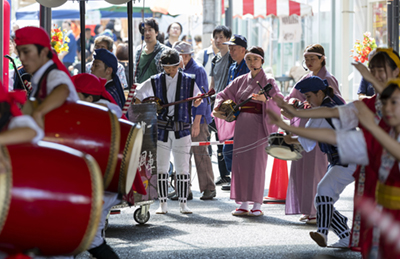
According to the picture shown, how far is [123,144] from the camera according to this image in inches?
141

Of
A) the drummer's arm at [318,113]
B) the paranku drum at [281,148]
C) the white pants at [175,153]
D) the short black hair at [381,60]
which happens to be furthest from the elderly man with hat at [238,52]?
the drummer's arm at [318,113]

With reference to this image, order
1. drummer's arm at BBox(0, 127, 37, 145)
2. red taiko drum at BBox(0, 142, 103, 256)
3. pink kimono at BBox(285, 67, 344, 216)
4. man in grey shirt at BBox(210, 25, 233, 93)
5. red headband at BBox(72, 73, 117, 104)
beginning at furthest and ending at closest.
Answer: man in grey shirt at BBox(210, 25, 233, 93)
pink kimono at BBox(285, 67, 344, 216)
red headband at BBox(72, 73, 117, 104)
drummer's arm at BBox(0, 127, 37, 145)
red taiko drum at BBox(0, 142, 103, 256)

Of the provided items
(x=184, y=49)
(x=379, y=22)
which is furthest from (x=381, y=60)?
(x=379, y=22)

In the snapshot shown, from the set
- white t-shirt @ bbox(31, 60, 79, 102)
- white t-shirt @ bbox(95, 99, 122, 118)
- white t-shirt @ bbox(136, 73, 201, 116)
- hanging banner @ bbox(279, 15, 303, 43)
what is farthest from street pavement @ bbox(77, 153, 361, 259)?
hanging banner @ bbox(279, 15, 303, 43)

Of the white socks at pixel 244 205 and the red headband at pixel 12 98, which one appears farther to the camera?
the white socks at pixel 244 205

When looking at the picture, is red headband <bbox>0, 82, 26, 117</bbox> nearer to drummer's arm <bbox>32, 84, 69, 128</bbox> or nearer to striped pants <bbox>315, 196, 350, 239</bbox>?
drummer's arm <bbox>32, 84, 69, 128</bbox>

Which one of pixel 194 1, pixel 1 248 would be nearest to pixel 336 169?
pixel 1 248

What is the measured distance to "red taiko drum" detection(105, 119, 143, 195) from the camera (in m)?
3.55

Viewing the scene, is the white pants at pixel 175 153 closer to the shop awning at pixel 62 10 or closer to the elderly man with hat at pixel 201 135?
the elderly man with hat at pixel 201 135

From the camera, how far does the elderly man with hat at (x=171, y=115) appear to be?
21.6 ft

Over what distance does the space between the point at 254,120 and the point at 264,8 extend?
940 cm

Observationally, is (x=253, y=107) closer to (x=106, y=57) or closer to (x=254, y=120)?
(x=254, y=120)

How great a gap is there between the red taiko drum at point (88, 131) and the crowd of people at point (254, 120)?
7 cm

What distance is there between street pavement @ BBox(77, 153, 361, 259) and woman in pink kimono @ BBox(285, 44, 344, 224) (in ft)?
0.49
